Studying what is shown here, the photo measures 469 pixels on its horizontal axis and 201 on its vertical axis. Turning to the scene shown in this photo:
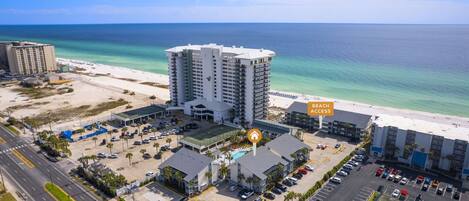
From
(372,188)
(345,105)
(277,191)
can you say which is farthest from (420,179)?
(345,105)

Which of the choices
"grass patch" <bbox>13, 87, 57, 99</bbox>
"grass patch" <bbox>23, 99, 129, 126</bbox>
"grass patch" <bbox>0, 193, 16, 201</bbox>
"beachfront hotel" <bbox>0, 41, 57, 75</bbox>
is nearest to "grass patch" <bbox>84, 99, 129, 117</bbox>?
"grass patch" <bbox>23, 99, 129, 126</bbox>

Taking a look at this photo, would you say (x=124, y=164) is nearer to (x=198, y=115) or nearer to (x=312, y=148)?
(x=198, y=115)

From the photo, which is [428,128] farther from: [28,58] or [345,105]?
[28,58]

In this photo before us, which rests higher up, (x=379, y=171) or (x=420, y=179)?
(x=379, y=171)

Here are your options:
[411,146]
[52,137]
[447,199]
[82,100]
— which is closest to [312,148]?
[411,146]

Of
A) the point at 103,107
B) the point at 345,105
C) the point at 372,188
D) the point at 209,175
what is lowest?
the point at 372,188

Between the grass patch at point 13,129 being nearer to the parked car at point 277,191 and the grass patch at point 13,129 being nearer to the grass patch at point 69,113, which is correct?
Answer: the grass patch at point 69,113
